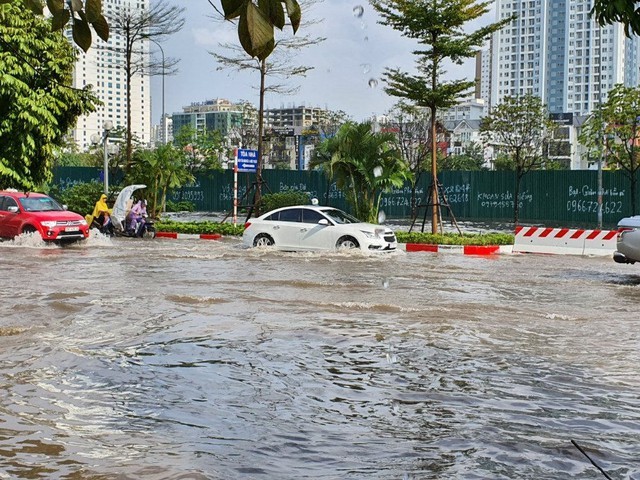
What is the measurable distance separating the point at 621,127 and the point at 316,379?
2973 cm

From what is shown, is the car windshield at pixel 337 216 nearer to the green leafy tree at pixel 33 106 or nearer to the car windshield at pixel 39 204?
the green leafy tree at pixel 33 106

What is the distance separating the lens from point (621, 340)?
32.0 ft

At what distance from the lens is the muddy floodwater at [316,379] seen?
5.48 meters

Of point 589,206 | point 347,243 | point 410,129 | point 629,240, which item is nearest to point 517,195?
point 589,206

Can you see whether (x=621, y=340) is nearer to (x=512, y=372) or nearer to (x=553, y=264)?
(x=512, y=372)

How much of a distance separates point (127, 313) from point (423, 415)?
596 centimetres

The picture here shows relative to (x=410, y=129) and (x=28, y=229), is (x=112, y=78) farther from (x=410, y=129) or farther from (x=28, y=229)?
(x=28, y=229)

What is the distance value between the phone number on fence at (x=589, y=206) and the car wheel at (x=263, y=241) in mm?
20279

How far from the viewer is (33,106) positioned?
24781 mm

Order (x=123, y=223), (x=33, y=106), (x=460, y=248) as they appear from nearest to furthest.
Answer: (x=460, y=248) < (x=33, y=106) < (x=123, y=223)

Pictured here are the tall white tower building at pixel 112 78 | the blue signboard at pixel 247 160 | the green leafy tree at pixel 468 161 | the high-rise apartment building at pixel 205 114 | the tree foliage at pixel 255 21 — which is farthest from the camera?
the high-rise apartment building at pixel 205 114

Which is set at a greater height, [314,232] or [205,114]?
[205,114]

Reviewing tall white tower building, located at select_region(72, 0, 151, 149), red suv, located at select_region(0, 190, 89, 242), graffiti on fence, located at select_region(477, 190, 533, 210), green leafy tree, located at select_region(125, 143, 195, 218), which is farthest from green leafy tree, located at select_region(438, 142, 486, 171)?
red suv, located at select_region(0, 190, 89, 242)

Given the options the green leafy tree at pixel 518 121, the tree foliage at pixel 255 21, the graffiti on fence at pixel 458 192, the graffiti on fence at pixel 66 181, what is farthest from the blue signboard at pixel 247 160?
the tree foliage at pixel 255 21
